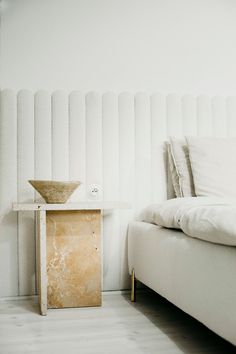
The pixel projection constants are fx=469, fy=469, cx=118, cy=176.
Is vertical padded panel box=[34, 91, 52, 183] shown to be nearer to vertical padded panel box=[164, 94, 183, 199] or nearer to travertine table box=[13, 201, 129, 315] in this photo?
travertine table box=[13, 201, 129, 315]

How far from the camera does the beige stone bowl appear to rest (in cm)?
240

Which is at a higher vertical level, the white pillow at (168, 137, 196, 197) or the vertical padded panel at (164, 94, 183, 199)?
the vertical padded panel at (164, 94, 183, 199)

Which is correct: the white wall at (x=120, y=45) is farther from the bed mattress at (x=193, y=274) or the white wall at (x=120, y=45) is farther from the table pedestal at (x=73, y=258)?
the bed mattress at (x=193, y=274)

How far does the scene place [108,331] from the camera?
6.58 feet

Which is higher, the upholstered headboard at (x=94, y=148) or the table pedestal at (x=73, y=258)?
the upholstered headboard at (x=94, y=148)

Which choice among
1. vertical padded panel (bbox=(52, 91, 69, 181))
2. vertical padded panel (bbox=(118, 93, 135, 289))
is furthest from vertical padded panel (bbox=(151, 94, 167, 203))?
vertical padded panel (bbox=(52, 91, 69, 181))

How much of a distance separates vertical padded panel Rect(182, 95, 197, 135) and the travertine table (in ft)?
Result: 2.64

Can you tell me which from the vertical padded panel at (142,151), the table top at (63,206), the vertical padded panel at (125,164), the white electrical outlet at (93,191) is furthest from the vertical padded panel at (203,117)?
the table top at (63,206)

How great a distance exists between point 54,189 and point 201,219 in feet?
3.11

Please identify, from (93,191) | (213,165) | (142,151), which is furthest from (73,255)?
(213,165)

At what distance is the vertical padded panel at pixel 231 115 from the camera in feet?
9.97

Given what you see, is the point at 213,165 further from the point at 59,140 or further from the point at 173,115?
the point at 59,140

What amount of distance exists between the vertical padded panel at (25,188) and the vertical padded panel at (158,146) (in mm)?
740

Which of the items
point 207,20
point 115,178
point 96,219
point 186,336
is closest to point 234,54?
point 207,20
